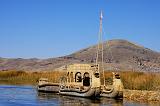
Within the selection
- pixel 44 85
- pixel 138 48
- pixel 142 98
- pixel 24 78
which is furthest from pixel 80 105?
pixel 138 48

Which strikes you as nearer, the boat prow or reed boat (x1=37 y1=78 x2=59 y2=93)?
the boat prow

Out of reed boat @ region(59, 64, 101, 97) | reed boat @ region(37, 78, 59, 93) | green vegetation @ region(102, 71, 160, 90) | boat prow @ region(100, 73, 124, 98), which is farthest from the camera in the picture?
reed boat @ region(37, 78, 59, 93)

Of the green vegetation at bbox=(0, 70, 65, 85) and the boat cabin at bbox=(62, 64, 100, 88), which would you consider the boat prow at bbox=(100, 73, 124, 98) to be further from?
the green vegetation at bbox=(0, 70, 65, 85)

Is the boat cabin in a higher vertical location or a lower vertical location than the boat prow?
higher

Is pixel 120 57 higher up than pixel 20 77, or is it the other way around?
pixel 120 57

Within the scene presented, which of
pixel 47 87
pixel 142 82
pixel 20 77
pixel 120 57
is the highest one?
pixel 120 57

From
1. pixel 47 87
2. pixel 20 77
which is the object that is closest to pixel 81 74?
pixel 47 87

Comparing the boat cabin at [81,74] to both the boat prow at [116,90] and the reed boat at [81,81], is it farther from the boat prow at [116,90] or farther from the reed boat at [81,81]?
the boat prow at [116,90]

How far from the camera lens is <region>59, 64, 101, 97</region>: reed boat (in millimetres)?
51062

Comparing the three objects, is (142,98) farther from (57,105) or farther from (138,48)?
(138,48)

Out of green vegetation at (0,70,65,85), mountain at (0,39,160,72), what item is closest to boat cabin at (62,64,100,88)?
green vegetation at (0,70,65,85)

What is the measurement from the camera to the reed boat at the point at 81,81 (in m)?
51.1

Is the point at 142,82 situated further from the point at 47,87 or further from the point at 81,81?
the point at 47,87

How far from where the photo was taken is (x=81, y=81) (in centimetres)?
6047
